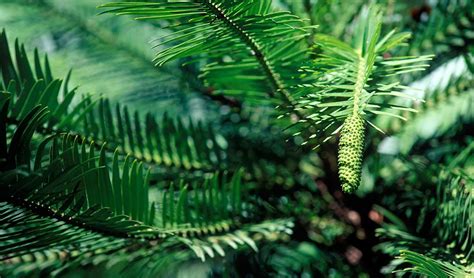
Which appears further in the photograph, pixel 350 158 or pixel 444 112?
pixel 444 112

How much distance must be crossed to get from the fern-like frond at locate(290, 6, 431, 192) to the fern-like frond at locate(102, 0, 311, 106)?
0.03 meters

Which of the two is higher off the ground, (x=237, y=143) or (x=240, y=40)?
(x=240, y=40)

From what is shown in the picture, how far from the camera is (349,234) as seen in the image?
1.81 ft

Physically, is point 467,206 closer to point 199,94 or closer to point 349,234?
point 349,234

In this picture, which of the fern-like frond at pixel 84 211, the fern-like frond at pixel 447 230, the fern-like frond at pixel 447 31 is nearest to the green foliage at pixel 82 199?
the fern-like frond at pixel 84 211

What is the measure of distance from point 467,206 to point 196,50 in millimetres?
231

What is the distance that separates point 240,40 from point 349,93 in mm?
89

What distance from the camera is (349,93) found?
35 cm

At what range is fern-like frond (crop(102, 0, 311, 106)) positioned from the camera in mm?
327

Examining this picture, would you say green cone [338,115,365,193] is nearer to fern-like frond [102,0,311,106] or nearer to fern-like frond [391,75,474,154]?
fern-like frond [102,0,311,106]

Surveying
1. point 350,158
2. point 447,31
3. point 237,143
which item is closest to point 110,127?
point 237,143

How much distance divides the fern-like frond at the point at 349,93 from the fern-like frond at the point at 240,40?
26 mm

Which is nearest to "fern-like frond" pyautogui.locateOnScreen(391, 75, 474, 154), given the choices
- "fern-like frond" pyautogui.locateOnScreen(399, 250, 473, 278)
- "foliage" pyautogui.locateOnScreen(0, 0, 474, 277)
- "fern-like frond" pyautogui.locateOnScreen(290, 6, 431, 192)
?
"foliage" pyautogui.locateOnScreen(0, 0, 474, 277)

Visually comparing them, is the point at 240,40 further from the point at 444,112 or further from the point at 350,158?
the point at 444,112
